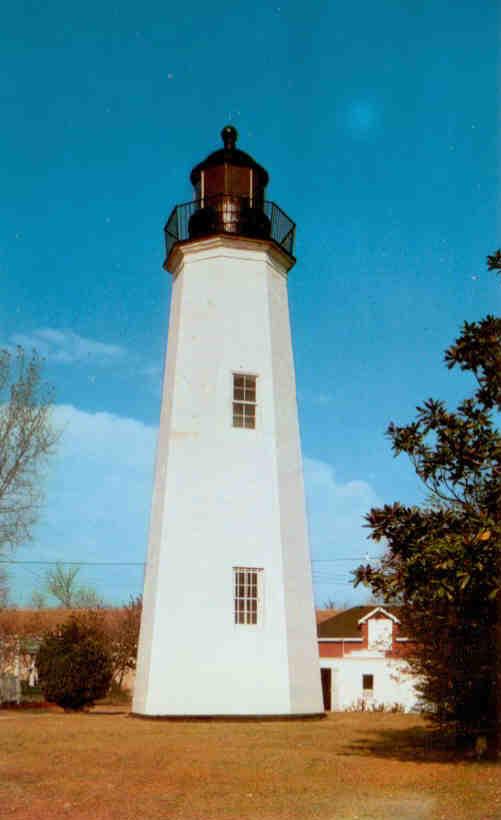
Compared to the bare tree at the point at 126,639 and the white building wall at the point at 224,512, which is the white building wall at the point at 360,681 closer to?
the bare tree at the point at 126,639

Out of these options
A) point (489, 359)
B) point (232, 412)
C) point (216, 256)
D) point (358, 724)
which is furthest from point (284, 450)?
point (489, 359)

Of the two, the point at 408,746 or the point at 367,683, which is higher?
the point at 367,683

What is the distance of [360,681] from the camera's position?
35.0m

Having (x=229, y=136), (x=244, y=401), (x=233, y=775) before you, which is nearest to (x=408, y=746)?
(x=233, y=775)

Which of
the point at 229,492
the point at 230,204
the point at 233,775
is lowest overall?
the point at 233,775

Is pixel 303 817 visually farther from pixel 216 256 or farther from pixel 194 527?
pixel 216 256

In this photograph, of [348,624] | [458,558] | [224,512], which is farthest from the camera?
[348,624]

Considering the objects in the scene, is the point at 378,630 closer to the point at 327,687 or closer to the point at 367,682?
the point at 367,682

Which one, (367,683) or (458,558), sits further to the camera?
(367,683)

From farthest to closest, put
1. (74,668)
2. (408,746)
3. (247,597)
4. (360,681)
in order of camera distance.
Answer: (360,681), (74,668), (247,597), (408,746)

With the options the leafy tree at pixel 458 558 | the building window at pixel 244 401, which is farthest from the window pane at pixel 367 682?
the leafy tree at pixel 458 558

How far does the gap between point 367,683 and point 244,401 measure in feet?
64.5

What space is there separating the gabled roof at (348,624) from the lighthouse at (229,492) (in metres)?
17.1

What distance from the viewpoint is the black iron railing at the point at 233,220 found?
21.0 metres
